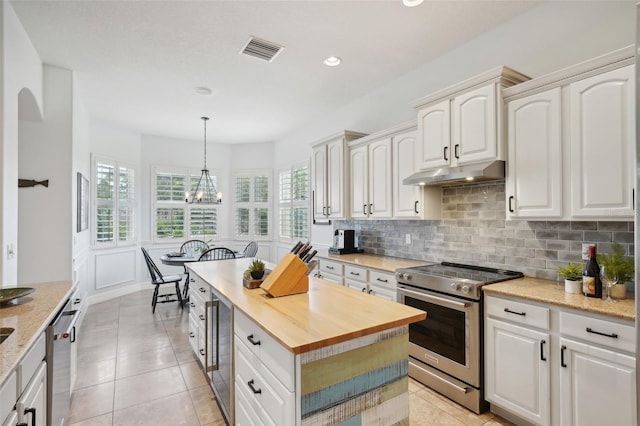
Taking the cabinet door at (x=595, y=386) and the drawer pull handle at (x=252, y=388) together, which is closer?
the drawer pull handle at (x=252, y=388)

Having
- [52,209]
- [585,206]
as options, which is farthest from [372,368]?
[52,209]

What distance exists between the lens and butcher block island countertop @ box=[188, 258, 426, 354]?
1328 millimetres

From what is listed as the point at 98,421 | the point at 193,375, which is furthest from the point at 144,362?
the point at 98,421

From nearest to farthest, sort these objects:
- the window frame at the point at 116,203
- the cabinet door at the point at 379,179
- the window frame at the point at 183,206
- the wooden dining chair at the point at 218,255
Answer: the cabinet door at the point at 379,179, the wooden dining chair at the point at 218,255, the window frame at the point at 116,203, the window frame at the point at 183,206

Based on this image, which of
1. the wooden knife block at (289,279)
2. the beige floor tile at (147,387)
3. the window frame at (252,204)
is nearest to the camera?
the wooden knife block at (289,279)

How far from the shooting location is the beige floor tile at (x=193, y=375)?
273cm

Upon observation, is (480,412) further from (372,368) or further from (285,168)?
(285,168)

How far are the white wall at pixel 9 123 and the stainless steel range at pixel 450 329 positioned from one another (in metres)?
3.03

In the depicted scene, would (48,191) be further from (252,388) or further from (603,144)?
(603,144)

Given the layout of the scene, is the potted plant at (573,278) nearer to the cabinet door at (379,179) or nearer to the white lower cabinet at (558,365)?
the white lower cabinet at (558,365)

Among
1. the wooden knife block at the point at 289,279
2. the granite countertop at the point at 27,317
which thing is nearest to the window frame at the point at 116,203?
the granite countertop at the point at 27,317

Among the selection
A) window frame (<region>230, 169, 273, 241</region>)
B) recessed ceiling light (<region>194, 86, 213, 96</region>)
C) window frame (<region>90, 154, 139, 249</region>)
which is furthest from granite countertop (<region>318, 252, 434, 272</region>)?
window frame (<region>90, 154, 139, 249</region>)

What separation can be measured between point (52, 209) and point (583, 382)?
466 cm

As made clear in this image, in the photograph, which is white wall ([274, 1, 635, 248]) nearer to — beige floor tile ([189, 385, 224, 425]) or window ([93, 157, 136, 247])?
beige floor tile ([189, 385, 224, 425])
